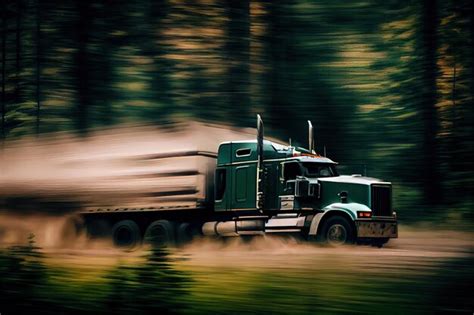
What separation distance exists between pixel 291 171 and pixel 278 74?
240 cm

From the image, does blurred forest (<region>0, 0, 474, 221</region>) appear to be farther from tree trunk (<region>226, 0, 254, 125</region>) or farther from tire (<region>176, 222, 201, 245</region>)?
tire (<region>176, 222, 201, 245</region>)

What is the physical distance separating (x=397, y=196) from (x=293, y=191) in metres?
1.61

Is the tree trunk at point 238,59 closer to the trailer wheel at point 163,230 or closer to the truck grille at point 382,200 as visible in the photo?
the trailer wheel at point 163,230

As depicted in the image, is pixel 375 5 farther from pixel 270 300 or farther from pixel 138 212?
pixel 270 300

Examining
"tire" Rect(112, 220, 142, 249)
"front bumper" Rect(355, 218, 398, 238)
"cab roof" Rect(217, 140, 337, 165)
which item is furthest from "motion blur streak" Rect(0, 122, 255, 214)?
"front bumper" Rect(355, 218, 398, 238)

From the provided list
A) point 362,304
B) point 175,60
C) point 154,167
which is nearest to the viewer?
point 362,304

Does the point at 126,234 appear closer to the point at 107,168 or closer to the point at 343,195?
the point at 107,168

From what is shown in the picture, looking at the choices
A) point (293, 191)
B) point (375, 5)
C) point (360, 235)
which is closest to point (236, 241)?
point (293, 191)

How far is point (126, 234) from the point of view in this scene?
52.0ft

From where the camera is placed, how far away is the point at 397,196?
562 inches

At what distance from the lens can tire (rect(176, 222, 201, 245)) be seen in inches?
588

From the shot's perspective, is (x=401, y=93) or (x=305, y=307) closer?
(x=305, y=307)

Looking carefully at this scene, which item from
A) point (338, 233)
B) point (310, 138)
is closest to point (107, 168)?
point (310, 138)

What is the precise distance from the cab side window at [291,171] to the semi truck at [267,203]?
16 millimetres
